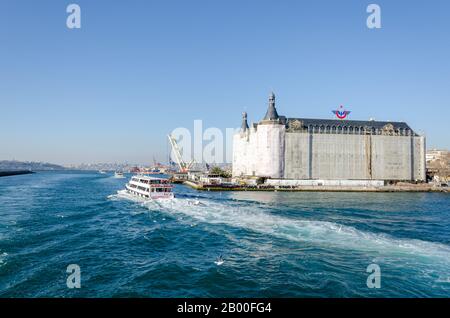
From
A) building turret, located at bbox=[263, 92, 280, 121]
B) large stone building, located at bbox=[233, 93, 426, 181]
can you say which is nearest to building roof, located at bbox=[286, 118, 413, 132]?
large stone building, located at bbox=[233, 93, 426, 181]

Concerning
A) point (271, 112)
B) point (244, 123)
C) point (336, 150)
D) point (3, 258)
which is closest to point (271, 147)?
point (271, 112)

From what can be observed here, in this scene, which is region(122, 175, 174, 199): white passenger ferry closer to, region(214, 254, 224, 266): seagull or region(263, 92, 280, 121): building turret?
region(214, 254, 224, 266): seagull

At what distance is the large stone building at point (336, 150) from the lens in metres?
140

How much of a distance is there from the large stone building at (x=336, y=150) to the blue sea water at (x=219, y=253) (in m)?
88.9

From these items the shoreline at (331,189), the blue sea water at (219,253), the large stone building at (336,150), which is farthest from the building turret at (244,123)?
the blue sea water at (219,253)

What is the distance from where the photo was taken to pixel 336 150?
468 feet

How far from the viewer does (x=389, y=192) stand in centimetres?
12406

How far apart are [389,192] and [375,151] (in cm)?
2702

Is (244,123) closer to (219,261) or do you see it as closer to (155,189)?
(155,189)

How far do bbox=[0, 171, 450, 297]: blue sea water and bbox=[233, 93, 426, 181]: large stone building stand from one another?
292 feet

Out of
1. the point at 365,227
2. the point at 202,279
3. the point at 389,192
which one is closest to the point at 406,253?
the point at 365,227

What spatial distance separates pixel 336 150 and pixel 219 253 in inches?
4886

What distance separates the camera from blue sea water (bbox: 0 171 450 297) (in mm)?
21922
